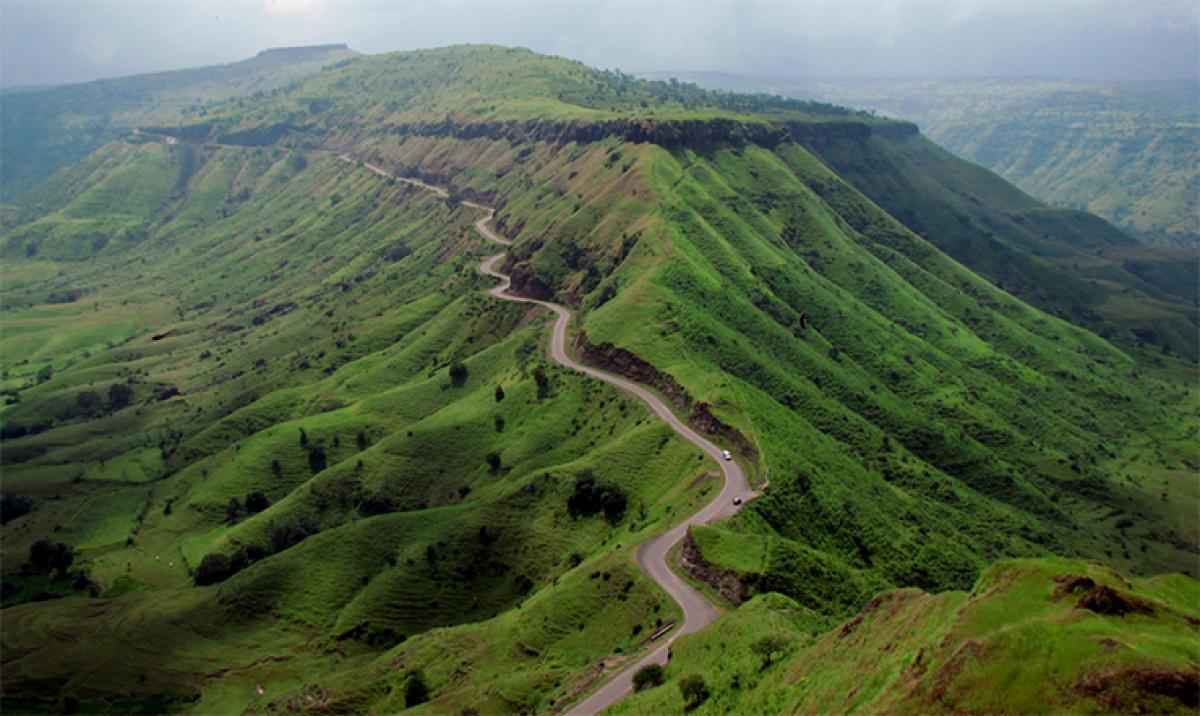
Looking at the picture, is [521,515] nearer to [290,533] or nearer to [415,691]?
[415,691]

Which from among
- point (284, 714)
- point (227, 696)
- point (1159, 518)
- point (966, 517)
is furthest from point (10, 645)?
point (1159, 518)

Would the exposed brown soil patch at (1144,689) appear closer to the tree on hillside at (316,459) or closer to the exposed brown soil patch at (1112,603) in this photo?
the exposed brown soil patch at (1112,603)

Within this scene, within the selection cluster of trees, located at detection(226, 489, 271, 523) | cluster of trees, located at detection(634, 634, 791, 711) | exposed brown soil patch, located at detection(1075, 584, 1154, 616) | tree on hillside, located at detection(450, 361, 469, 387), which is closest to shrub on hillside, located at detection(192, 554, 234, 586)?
cluster of trees, located at detection(226, 489, 271, 523)

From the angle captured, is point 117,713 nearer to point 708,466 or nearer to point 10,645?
point 10,645

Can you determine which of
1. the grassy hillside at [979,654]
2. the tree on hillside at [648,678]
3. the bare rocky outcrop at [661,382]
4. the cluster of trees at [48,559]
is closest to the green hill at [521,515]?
the bare rocky outcrop at [661,382]

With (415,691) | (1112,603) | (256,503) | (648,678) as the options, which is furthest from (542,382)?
(1112,603)

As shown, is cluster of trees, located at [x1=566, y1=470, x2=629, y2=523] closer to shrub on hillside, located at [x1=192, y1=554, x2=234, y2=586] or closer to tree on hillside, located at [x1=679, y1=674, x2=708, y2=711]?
tree on hillside, located at [x1=679, y1=674, x2=708, y2=711]
